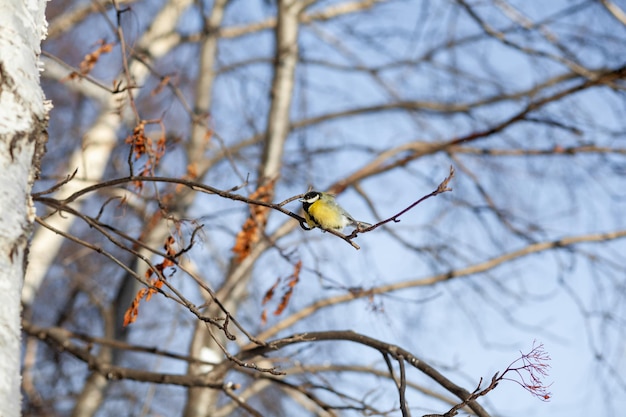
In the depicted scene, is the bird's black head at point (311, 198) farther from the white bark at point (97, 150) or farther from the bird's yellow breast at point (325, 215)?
the white bark at point (97, 150)

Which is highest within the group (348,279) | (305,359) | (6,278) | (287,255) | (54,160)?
(54,160)

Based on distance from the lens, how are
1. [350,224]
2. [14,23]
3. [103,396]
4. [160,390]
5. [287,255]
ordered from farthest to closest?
1. [160,390]
2. [103,396]
3. [287,255]
4. [350,224]
5. [14,23]

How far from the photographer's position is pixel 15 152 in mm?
1423

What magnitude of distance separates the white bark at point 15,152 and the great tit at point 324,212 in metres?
0.98

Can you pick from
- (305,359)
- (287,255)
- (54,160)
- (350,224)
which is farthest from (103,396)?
(54,160)

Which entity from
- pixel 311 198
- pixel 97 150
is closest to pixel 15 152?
pixel 311 198

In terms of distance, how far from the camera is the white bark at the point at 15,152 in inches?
50.1

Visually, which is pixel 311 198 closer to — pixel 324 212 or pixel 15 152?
pixel 324 212

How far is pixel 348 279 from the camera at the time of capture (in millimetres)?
5363

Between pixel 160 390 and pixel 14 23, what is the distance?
282 inches

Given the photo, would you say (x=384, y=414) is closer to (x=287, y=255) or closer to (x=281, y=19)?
(x=287, y=255)

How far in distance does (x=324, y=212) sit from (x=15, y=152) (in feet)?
3.85

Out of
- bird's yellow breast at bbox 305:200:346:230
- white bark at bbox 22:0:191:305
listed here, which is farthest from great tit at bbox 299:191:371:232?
white bark at bbox 22:0:191:305

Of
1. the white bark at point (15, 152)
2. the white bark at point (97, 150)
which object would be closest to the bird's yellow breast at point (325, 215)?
the white bark at point (15, 152)
